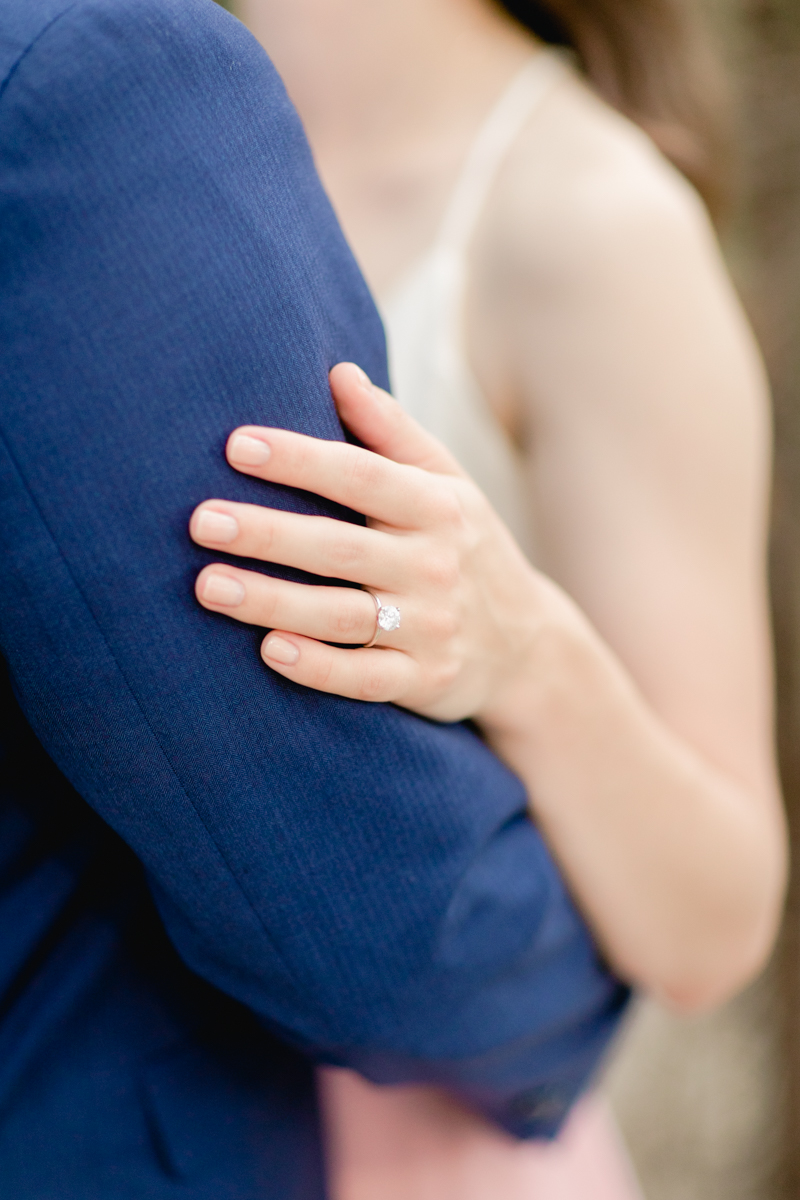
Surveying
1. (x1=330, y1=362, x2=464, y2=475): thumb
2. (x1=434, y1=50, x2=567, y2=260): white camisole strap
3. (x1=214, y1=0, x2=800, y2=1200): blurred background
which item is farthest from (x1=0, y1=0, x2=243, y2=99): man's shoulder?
(x1=214, y1=0, x2=800, y2=1200): blurred background

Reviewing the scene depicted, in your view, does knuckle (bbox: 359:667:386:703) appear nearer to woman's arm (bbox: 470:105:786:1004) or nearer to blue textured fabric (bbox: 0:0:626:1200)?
blue textured fabric (bbox: 0:0:626:1200)

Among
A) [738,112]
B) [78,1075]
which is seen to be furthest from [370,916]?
[738,112]

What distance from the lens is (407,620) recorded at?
49 centimetres

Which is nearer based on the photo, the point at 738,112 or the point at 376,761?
the point at 376,761

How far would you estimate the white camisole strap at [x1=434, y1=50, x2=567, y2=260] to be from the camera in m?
0.87

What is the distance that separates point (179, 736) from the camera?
41cm

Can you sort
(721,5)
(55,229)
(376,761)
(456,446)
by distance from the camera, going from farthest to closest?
(721,5) → (456,446) → (376,761) → (55,229)

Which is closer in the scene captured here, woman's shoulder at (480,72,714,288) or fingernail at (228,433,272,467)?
fingernail at (228,433,272,467)

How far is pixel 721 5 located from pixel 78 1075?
2.08 m

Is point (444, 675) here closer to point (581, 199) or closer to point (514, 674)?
point (514, 674)

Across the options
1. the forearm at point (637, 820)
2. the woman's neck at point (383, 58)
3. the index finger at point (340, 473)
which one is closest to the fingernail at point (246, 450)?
the index finger at point (340, 473)

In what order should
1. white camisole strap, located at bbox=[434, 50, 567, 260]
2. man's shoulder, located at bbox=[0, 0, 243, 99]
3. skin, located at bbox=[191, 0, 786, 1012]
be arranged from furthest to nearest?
white camisole strap, located at bbox=[434, 50, 567, 260] < skin, located at bbox=[191, 0, 786, 1012] < man's shoulder, located at bbox=[0, 0, 243, 99]

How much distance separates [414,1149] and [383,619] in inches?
20.4

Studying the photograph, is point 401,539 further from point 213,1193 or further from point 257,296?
point 213,1193
